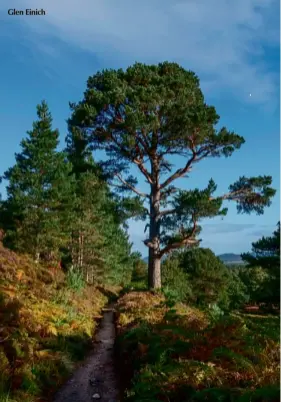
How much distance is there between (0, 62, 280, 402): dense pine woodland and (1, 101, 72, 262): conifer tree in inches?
3.7

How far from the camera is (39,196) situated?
2444 centimetres

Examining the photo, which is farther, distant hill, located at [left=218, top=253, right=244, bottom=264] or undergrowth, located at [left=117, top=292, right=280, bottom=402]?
distant hill, located at [left=218, top=253, right=244, bottom=264]

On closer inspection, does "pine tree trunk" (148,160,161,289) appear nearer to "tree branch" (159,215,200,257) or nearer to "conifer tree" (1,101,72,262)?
"tree branch" (159,215,200,257)

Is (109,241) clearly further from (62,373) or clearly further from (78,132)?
(62,373)

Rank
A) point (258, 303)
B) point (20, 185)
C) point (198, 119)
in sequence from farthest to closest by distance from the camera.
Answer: point (20, 185) → point (198, 119) → point (258, 303)

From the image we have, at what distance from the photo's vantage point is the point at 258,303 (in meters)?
Answer: 14.8

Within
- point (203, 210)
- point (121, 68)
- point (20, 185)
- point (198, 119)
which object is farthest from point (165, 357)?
point (20, 185)

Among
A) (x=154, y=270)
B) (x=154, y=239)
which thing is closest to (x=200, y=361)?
(x=154, y=239)

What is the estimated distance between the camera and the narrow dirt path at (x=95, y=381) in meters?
8.00

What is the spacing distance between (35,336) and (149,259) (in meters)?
11.0

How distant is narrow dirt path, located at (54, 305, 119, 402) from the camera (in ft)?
26.2

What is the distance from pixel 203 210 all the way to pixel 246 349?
1095 cm

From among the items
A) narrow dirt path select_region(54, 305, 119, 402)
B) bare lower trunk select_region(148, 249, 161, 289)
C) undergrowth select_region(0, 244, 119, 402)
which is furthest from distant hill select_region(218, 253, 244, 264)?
undergrowth select_region(0, 244, 119, 402)

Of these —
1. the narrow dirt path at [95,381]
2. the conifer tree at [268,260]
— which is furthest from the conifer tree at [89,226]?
the narrow dirt path at [95,381]
